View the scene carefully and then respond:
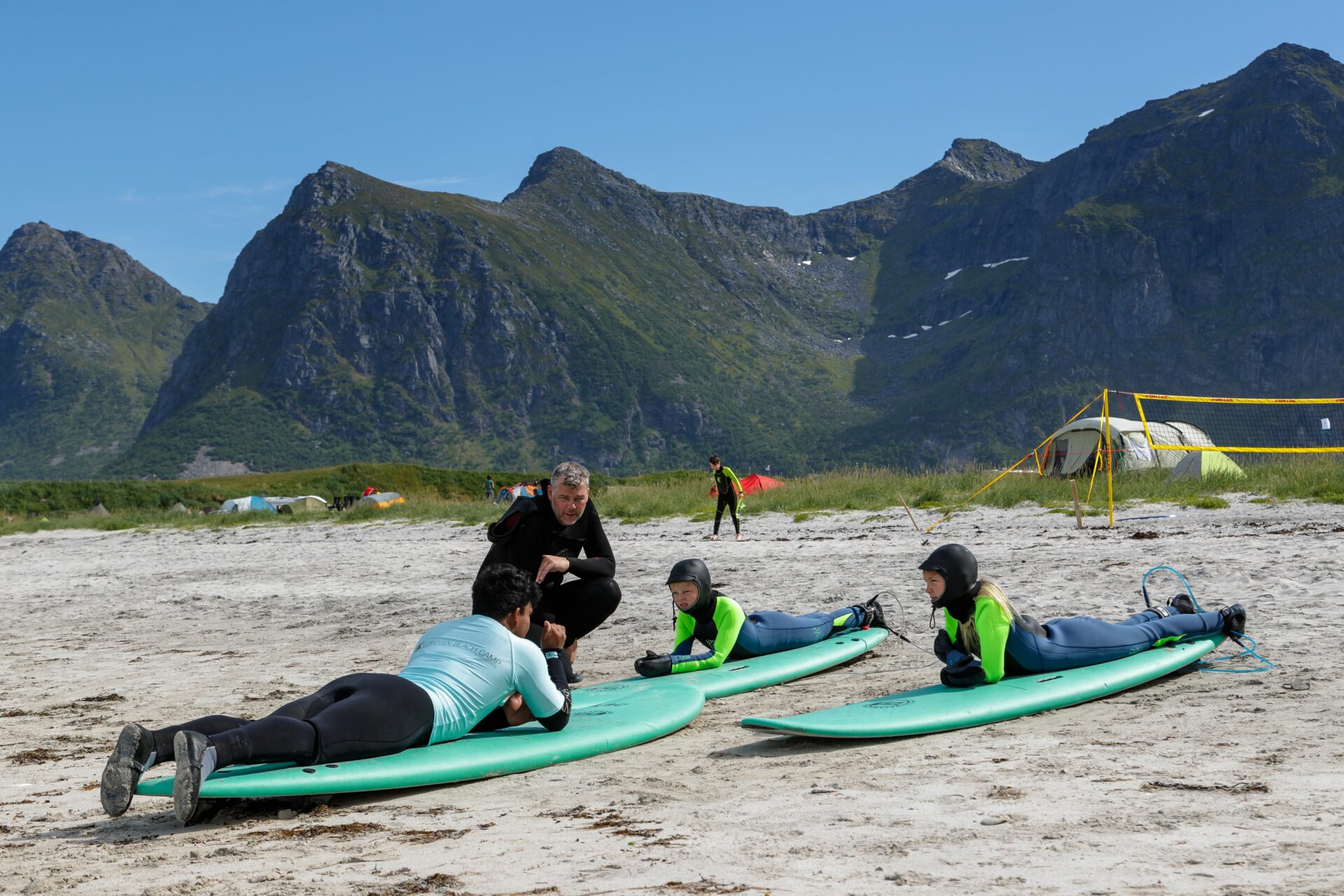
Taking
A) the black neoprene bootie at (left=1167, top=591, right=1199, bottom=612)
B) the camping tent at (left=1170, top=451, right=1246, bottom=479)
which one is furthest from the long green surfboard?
the camping tent at (left=1170, top=451, right=1246, bottom=479)

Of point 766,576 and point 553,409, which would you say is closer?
point 766,576

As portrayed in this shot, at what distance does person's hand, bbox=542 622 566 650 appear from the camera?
7.13 meters

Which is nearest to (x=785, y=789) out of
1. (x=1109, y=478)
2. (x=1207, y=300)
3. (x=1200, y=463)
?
(x=1109, y=478)

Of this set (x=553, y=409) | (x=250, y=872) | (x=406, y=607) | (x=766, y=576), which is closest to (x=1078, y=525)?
(x=766, y=576)

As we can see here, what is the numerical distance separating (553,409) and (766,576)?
17890cm

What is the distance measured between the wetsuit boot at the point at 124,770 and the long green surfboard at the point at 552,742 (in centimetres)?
27

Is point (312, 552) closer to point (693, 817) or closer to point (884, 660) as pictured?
point (884, 660)

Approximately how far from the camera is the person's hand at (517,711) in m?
5.96

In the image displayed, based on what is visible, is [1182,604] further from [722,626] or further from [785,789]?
[785,789]

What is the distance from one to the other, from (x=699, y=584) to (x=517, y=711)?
2.05 m

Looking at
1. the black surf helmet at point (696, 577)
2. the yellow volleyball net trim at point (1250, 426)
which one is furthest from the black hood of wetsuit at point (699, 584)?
the yellow volleyball net trim at point (1250, 426)

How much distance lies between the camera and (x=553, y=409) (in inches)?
7505

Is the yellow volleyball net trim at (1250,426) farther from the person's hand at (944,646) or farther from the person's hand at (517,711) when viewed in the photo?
the person's hand at (517,711)

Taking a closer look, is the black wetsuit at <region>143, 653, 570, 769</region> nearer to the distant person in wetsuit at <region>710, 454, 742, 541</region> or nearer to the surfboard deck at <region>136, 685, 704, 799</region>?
the surfboard deck at <region>136, 685, 704, 799</region>
